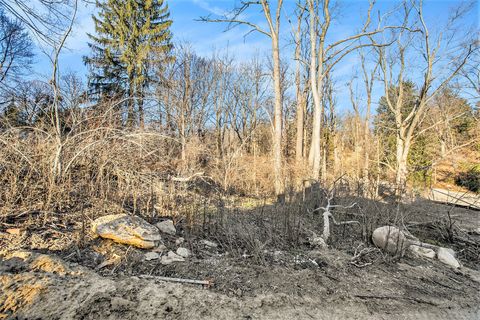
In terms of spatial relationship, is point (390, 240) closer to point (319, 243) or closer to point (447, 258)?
point (447, 258)

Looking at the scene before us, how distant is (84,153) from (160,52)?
43.7 feet

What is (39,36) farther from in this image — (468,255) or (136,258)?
(468,255)

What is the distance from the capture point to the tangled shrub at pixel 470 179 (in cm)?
1738

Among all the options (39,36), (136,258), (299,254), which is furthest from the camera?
(39,36)

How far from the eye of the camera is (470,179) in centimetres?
1881

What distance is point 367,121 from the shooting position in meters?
20.7

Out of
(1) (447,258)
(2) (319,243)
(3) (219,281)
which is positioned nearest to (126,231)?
(3) (219,281)

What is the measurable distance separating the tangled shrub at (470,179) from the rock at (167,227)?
20.1m

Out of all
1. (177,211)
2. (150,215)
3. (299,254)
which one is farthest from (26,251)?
(299,254)

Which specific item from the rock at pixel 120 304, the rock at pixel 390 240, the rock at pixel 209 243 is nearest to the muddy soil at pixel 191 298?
the rock at pixel 120 304

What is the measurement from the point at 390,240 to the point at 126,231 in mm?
4121

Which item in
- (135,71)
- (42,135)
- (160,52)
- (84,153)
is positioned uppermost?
(160,52)

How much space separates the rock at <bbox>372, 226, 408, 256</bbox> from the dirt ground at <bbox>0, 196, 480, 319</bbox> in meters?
0.21

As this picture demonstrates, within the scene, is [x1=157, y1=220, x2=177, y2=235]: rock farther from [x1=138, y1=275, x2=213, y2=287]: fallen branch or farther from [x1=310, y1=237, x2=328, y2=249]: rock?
[x1=310, y1=237, x2=328, y2=249]: rock
